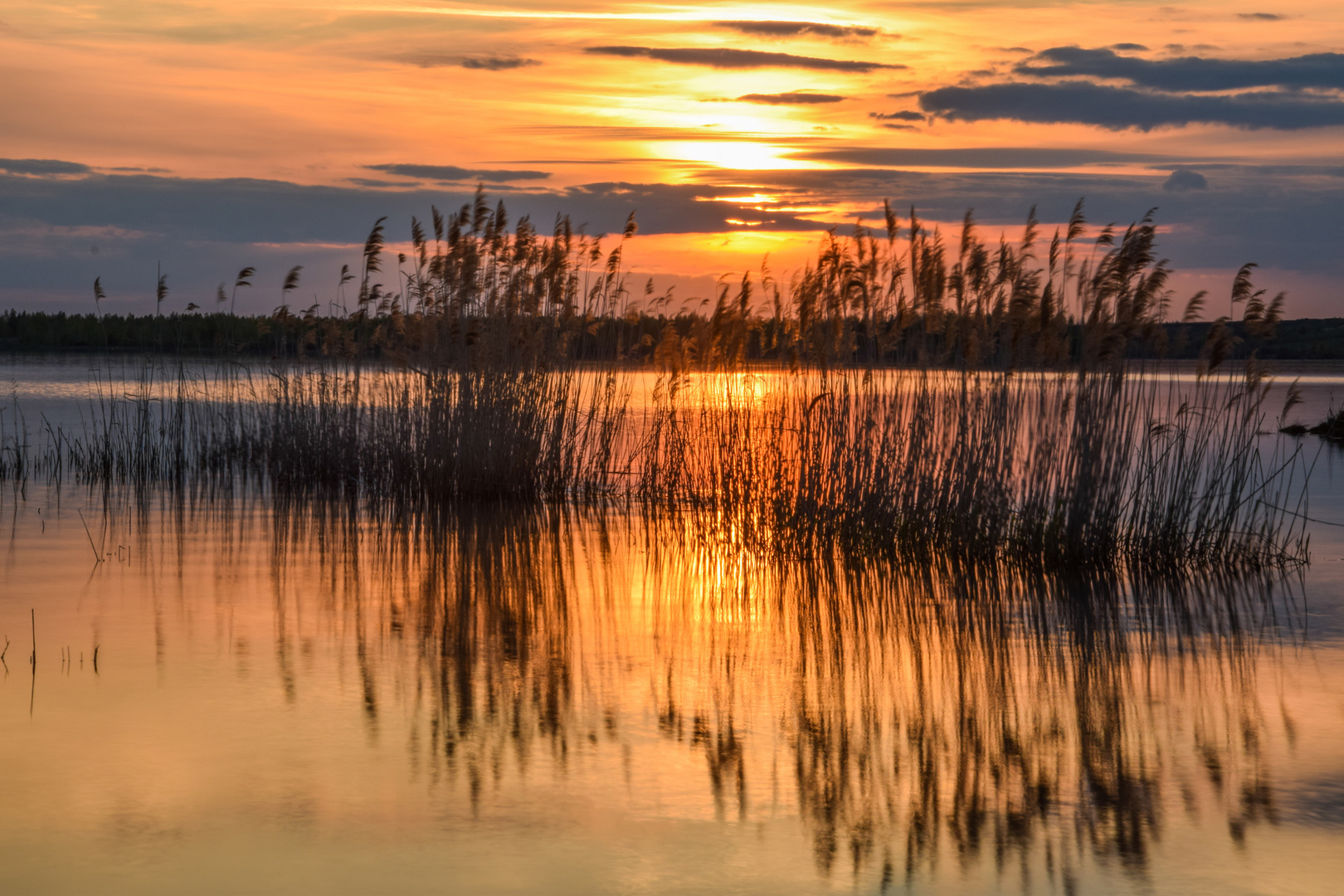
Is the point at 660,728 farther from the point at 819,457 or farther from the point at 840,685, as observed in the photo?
the point at 819,457

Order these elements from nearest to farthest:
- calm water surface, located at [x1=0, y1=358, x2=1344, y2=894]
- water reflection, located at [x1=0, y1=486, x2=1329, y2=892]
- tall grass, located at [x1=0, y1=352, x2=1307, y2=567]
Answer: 1. calm water surface, located at [x1=0, y1=358, x2=1344, y2=894]
2. water reflection, located at [x1=0, y1=486, x2=1329, y2=892]
3. tall grass, located at [x1=0, y1=352, x2=1307, y2=567]

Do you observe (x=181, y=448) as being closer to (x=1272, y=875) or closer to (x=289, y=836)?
(x=289, y=836)

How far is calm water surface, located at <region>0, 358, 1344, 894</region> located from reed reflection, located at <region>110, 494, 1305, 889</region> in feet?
0.06

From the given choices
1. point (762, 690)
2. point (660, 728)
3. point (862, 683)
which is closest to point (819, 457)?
point (862, 683)

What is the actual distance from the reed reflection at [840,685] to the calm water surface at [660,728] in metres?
0.02

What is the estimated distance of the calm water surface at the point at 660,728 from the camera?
3.21 metres

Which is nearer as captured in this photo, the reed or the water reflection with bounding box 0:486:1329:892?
the water reflection with bounding box 0:486:1329:892

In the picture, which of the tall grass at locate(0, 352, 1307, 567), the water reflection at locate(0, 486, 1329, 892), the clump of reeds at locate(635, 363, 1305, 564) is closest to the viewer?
the water reflection at locate(0, 486, 1329, 892)

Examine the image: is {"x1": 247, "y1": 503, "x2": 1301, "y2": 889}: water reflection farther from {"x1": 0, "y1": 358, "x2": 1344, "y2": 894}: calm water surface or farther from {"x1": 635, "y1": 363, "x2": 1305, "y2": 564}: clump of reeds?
{"x1": 635, "y1": 363, "x2": 1305, "y2": 564}: clump of reeds

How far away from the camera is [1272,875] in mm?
3156

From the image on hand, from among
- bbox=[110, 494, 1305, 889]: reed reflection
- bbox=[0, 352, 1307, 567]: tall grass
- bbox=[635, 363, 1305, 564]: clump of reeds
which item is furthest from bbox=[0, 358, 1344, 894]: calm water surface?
bbox=[0, 352, 1307, 567]: tall grass

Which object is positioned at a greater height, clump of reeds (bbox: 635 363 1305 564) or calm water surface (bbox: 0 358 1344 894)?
clump of reeds (bbox: 635 363 1305 564)

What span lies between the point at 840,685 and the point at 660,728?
0.96m

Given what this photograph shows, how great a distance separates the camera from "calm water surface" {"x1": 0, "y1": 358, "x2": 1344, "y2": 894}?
3.21 meters
